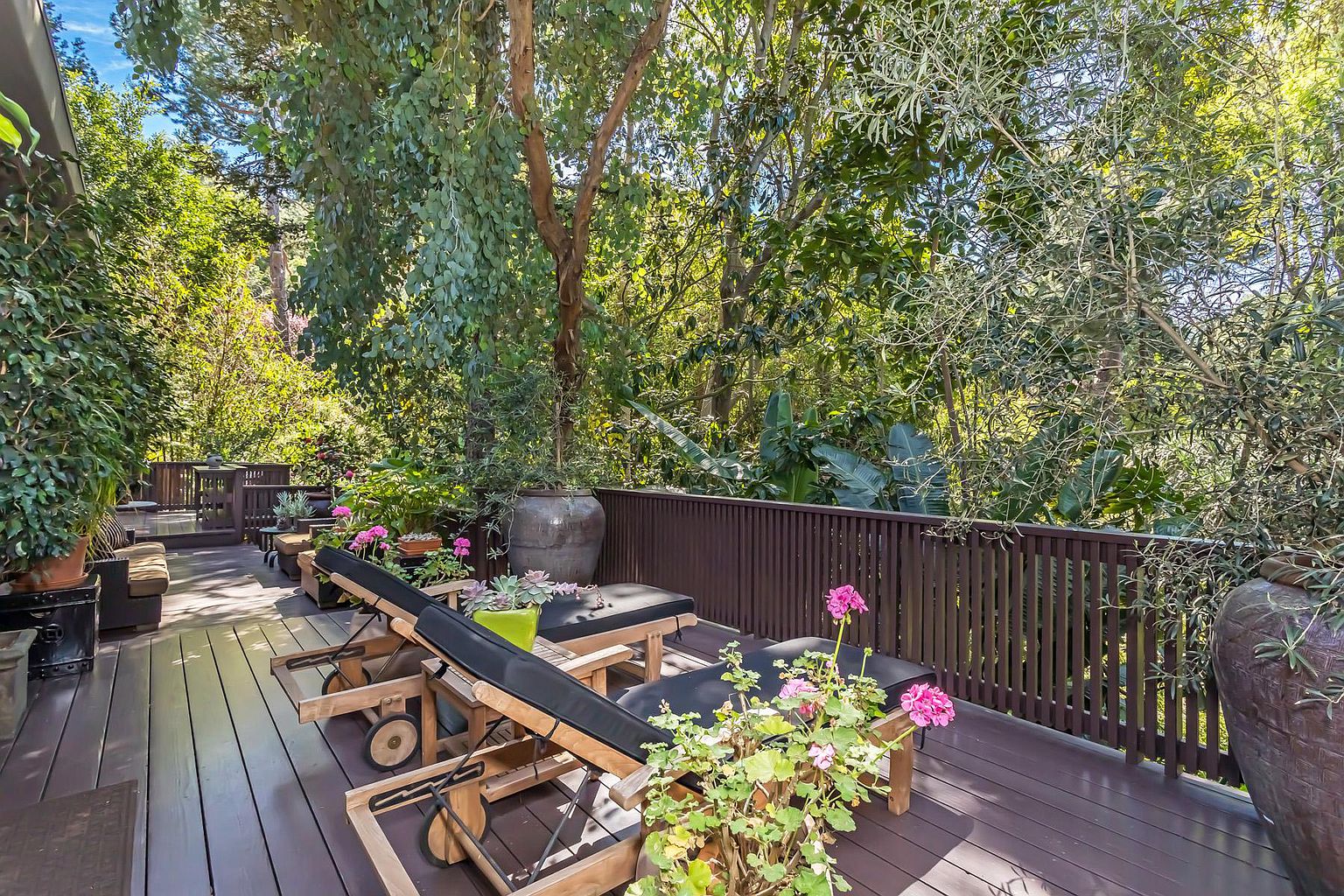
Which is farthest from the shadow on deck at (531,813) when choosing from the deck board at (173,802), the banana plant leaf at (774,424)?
the banana plant leaf at (774,424)

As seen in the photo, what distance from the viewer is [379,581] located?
3.14 metres

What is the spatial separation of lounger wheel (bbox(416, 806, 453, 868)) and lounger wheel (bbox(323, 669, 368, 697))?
4.76 ft

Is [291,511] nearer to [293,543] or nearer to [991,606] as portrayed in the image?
[293,543]

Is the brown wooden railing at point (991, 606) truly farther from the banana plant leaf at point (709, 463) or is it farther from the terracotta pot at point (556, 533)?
the terracotta pot at point (556, 533)

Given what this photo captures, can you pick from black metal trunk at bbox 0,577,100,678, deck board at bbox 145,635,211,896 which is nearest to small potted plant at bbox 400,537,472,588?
deck board at bbox 145,635,211,896

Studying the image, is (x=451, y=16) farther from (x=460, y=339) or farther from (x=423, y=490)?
(x=423, y=490)

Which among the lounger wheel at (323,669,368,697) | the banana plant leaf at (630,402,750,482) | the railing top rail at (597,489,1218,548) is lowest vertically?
the lounger wheel at (323,669,368,697)

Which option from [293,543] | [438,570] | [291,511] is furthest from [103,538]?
[291,511]

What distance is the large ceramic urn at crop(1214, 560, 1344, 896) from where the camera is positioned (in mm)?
1913

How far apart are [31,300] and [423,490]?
3.29 meters

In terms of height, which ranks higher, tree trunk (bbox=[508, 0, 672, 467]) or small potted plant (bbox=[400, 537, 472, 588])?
tree trunk (bbox=[508, 0, 672, 467])

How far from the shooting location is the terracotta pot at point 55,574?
4.20 m

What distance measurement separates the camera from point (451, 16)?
4.88m

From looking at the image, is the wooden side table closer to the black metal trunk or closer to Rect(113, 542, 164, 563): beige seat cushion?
Rect(113, 542, 164, 563): beige seat cushion
